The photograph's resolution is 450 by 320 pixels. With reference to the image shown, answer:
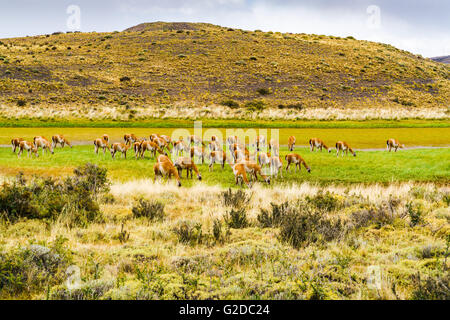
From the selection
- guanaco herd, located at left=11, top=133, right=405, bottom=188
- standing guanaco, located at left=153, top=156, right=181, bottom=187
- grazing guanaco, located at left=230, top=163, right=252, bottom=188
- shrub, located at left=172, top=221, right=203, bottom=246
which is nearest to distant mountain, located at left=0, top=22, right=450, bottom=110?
guanaco herd, located at left=11, top=133, right=405, bottom=188

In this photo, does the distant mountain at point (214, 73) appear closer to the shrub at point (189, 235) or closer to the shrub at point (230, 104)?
the shrub at point (230, 104)

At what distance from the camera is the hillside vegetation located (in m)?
47.4

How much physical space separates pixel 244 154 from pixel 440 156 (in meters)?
9.19

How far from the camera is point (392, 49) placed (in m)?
95.8

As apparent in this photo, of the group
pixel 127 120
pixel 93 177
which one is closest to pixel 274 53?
pixel 127 120

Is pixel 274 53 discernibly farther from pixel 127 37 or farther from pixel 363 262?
pixel 363 262

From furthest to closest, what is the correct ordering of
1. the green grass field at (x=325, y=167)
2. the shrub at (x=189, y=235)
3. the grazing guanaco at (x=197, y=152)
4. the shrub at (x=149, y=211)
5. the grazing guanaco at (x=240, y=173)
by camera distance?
1. the grazing guanaco at (x=197, y=152)
2. the green grass field at (x=325, y=167)
3. the grazing guanaco at (x=240, y=173)
4. the shrub at (x=149, y=211)
5. the shrub at (x=189, y=235)

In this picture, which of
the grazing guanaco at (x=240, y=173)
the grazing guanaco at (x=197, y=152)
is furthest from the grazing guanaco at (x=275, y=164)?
the grazing guanaco at (x=197, y=152)

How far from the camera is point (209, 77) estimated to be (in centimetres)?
A: 6594

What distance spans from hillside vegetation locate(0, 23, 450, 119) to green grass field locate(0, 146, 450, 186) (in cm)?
2155

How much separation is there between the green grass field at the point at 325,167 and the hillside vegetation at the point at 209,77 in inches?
848

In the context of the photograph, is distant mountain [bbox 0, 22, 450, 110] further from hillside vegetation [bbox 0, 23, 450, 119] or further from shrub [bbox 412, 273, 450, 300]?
shrub [bbox 412, 273, 450, 300]

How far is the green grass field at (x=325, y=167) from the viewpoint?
13.6 metres

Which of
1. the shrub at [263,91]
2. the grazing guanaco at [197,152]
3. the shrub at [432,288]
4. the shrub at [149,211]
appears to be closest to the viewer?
the shrub at [432,288]
